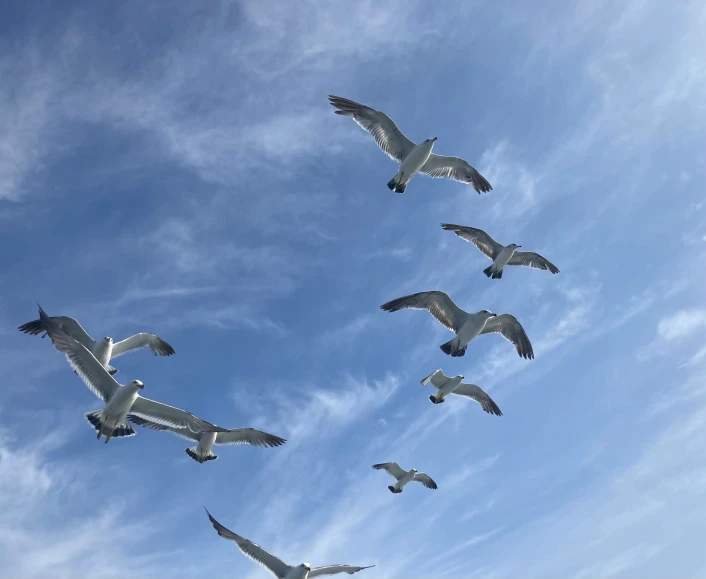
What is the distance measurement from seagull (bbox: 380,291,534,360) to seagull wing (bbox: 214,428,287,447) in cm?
576

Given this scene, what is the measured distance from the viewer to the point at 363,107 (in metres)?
20.3

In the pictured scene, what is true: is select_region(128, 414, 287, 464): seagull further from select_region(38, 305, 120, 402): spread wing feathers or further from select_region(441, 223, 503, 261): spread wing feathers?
select_region(441, 223, 503, 261): spread wing feathers

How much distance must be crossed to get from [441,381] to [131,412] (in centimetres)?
1081

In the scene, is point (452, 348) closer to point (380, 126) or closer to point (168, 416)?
point (380, 126)

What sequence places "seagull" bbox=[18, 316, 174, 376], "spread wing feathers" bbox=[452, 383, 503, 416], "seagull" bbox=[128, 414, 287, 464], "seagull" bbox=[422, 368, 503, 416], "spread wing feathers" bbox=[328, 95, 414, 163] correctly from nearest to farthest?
"seagull" bbox=[128, 414, 287, 464] < "spread wing feathers" bbox=[328, 95, 414, 163] < "seagull" bbox=[18, 316, 174, 376] < "seagull" bbox=[422, 368, 503, 416] < "spread wing feathers" bbox=[452, 383, 503, 416]

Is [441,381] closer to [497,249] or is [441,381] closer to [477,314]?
[477,314]

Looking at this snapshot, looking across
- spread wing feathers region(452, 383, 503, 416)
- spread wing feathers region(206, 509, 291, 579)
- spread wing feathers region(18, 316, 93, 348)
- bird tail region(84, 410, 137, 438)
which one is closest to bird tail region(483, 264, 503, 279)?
spread wing feathers region(452, 383, 503, 416)

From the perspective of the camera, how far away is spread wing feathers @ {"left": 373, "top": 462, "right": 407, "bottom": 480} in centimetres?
2570

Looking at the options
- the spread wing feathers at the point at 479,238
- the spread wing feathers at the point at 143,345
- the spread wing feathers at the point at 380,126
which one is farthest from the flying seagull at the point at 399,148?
the spread wing feathers at the point at 143,345

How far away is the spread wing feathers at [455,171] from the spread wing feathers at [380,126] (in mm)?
1201

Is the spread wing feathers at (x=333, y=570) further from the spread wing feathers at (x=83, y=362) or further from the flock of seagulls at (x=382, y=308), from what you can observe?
the spread wing feathers at (x=83, y=362)

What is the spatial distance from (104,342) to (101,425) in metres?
5.27

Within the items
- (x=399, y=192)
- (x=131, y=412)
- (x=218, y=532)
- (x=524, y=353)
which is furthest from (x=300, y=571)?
(x=399, y=192)

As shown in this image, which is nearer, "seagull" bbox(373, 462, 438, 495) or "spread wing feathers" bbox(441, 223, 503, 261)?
"spread wing feathers" bbox(441, 223, 503, 261)
